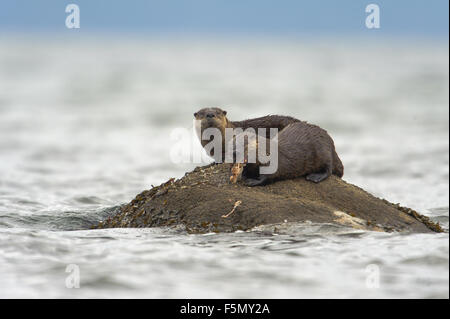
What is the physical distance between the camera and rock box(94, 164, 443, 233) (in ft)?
27.8

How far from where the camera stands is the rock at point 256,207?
27.8 feet

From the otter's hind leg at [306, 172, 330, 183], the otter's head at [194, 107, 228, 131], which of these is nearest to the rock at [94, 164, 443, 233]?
the otter's hind leg at [306, 172, 330, 183]

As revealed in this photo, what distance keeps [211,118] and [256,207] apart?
4.93 ft

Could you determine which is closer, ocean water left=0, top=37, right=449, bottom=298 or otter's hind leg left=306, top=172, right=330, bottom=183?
ocean water left=0, top=37, right=449, bottom=298

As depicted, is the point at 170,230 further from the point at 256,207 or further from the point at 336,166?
the point at 336,166

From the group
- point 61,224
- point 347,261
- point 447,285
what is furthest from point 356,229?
point 61,224

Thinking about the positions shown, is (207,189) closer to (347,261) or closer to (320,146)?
(320,146)

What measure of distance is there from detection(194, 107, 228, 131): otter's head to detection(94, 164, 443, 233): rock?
0.50 meters

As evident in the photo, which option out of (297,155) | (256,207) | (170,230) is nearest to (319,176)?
(297,155)

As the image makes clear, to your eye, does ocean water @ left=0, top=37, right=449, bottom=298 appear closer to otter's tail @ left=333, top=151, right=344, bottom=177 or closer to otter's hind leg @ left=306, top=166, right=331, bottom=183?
otter's hind leg @ left=306, top=166, right=331, bottom=183

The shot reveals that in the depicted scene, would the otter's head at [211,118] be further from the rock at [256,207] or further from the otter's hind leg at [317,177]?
the otter's hind leg at [317,177]

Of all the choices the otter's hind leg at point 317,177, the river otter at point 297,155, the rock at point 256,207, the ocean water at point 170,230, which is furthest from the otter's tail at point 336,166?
the ocean water at point 170,230

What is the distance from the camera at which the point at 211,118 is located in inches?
374

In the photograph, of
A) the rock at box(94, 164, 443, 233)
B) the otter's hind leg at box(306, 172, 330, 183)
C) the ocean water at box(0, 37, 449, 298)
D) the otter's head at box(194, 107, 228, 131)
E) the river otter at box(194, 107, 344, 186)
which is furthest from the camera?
the otter's head at box(194, 107, 228, 131)
